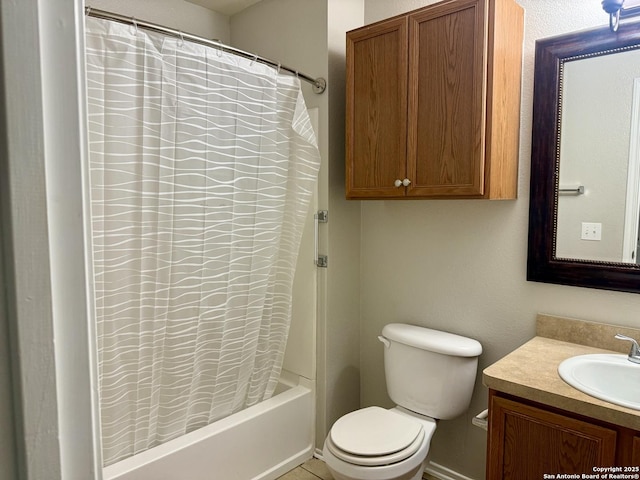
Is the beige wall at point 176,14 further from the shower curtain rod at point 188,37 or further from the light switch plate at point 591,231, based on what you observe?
the light switch plate at point 591,231

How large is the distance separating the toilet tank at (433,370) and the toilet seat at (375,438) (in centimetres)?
12

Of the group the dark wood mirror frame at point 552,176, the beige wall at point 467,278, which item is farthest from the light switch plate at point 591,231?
the beige wall at point 467,278

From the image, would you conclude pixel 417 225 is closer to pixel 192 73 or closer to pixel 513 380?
pixel 513 380

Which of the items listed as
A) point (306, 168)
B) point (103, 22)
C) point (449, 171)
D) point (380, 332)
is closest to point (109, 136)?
point (103, 22)

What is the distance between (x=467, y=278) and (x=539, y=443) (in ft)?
2.75

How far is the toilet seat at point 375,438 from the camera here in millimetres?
1690

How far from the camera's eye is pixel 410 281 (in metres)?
2.29

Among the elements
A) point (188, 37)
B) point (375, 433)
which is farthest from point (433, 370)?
point (188, 37)

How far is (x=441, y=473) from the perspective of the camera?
2.22m

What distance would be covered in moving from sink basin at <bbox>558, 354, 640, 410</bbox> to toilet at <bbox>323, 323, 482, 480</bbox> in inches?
18.2

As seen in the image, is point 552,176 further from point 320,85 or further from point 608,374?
point 320,85

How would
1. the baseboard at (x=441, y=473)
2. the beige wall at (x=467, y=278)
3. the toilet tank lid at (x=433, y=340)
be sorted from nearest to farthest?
1. the beige wall at (x=467, y=278)
2. the toilet tank lid at (x=433, y=340)
3. the baseboard at (x=441, y=473)

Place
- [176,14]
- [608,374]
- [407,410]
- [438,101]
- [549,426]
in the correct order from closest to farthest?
[549,426], [608,374], [438,101], [407,410], [176,14]

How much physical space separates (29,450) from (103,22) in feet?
4.92
